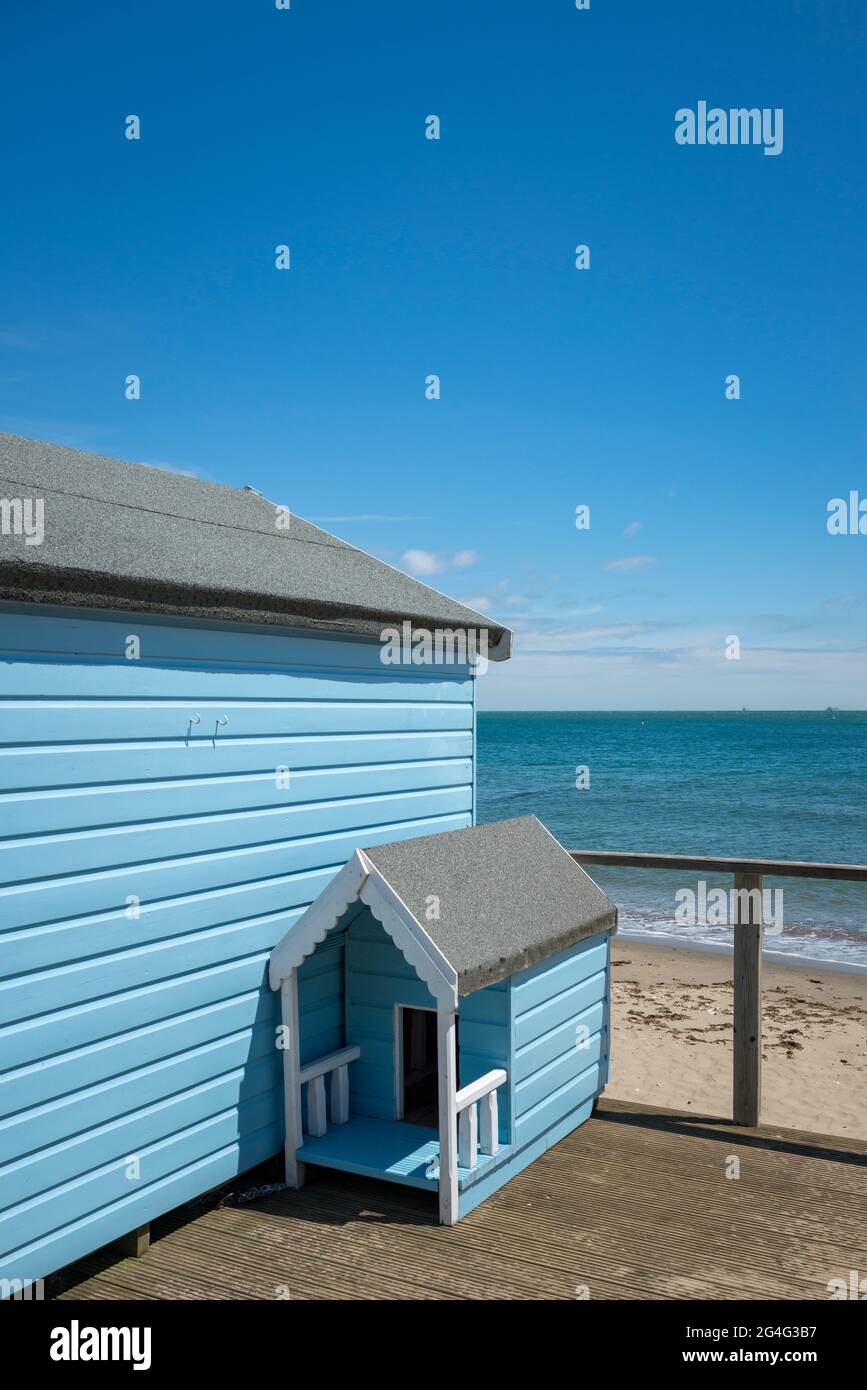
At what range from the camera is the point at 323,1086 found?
15.4ft

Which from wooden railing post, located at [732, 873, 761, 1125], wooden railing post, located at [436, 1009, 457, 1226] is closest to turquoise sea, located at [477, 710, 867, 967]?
wooden railing post, located at [732, 873, 761, 1125]

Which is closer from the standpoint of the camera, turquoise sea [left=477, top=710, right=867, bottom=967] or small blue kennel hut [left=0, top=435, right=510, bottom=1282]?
small blue kennel hut [left=0, top=435, right=510, bottom=1282]

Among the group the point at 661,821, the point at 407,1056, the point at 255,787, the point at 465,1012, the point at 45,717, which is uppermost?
the point at 45,717

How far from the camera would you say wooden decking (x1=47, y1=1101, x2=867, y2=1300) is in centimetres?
367

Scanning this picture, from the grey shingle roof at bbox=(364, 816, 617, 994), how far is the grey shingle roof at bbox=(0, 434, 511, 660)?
115 cm

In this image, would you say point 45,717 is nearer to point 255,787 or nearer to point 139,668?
point 139,668

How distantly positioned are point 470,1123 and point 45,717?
2.48 metres

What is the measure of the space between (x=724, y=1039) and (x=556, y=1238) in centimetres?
706

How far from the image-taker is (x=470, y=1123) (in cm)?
429

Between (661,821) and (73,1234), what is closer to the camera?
(73,1234)

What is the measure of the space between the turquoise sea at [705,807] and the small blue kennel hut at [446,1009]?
11.1 meters

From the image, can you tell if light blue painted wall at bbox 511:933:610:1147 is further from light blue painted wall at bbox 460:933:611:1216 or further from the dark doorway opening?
the dark doorway opening

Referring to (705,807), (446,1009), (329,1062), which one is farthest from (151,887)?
(705,807)
